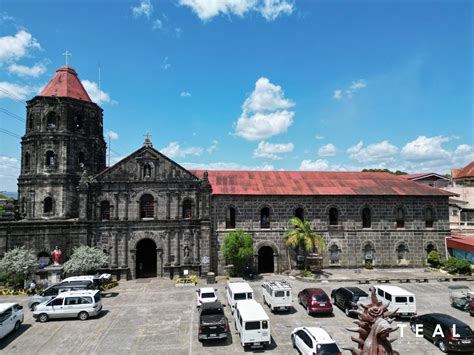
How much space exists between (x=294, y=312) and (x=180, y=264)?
45.5 ft

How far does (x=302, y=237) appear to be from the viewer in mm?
31844

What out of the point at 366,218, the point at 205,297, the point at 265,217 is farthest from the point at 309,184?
the point at 205,297

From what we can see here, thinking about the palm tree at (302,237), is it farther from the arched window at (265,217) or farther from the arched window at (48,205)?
the arched window at (48,205)

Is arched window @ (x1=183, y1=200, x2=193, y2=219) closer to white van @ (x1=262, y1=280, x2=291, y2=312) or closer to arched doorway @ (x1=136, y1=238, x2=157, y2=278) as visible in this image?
arched doorway @ (x1=136, y1=238, x2=157, y2=278)

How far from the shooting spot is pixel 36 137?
109 ft

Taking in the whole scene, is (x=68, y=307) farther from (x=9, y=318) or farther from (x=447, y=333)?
(x=447, y=333)

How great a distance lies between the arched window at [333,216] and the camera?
3556 cm

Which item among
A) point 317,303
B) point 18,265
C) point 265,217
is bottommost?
point 317,303

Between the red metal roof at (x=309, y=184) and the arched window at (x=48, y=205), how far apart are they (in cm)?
1508

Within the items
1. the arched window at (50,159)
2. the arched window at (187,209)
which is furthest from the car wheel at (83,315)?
the arched window at (50,159)

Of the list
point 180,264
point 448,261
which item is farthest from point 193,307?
point 448,261

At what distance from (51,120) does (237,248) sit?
23.0m

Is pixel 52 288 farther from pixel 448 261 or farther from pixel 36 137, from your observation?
pixel 448 261

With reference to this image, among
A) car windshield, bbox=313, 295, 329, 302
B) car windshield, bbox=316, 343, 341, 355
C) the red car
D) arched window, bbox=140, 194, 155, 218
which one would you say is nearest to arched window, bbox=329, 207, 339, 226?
the red car
